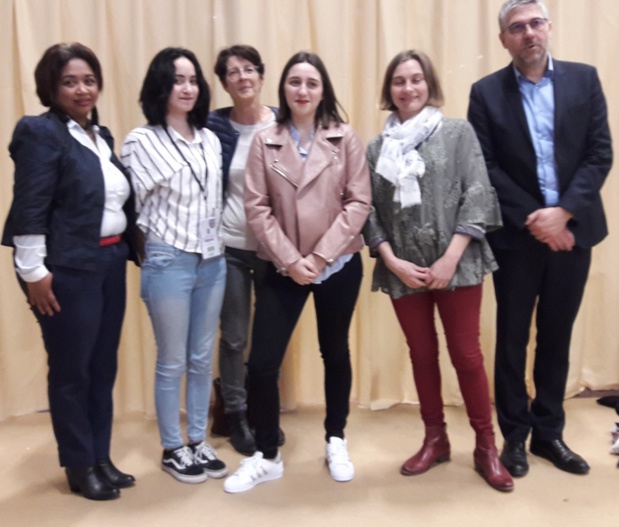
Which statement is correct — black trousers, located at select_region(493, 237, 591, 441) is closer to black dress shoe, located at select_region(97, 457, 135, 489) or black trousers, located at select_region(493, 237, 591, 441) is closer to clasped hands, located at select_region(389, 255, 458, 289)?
clasped hands, located at select_region(389, 255, 458, 289)

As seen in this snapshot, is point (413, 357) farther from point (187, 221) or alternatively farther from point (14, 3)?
point (14, 3)

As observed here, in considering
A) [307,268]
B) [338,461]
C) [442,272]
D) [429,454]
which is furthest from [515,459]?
[307,268]

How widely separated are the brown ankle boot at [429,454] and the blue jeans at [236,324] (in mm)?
715

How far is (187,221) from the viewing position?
2234 millimetres

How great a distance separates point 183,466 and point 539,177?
65.0 inches

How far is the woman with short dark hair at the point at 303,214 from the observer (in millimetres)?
2156

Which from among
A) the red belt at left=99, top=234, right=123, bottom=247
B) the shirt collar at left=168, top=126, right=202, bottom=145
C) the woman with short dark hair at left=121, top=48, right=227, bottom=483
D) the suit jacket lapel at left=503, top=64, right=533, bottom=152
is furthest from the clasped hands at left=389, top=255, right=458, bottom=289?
the red belt at left=99, top=234, right=123, bottom=247

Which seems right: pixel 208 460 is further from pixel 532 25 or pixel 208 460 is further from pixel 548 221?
pixel 532 25

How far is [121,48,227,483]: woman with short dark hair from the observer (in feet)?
7.24

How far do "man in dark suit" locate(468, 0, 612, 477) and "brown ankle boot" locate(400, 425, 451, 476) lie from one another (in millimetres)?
243

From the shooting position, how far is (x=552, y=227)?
221 centimetres

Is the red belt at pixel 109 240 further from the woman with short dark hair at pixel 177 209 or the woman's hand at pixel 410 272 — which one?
the woman's hand at pixel 410 272

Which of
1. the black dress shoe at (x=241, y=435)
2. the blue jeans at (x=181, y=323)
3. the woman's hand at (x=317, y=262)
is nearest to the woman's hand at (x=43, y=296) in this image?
the blue jeans at (x=181, y=323)

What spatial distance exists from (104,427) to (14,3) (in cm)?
181
